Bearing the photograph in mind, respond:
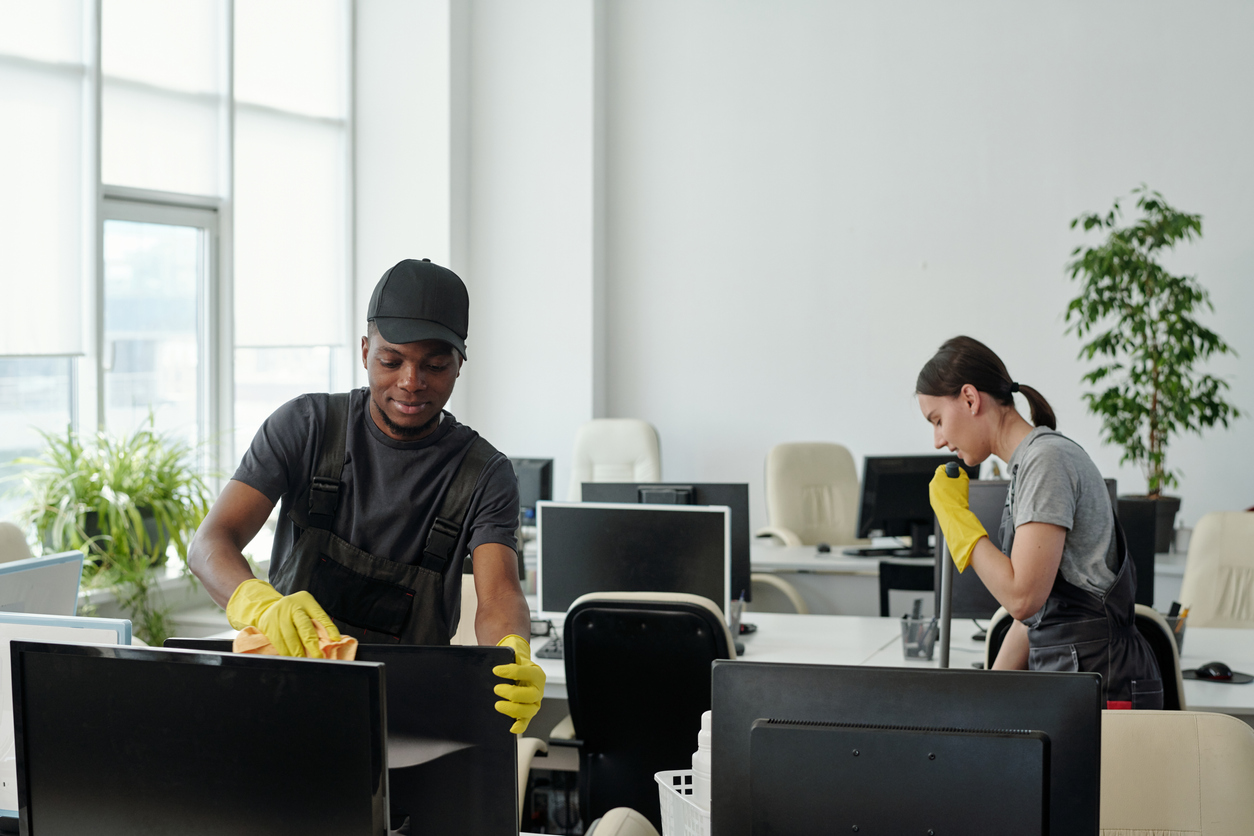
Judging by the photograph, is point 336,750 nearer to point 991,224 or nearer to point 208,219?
point 208,219

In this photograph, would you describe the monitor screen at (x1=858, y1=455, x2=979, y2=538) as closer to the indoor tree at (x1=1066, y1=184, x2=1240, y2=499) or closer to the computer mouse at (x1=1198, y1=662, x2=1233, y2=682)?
the indoor tree at (x1=1066, y1=184, x2=1240, y2=499)

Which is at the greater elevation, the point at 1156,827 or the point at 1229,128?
the point at 1229,128

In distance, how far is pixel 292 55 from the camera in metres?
5.80

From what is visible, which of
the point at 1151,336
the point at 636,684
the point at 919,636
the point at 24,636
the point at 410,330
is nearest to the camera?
the point at 24,636

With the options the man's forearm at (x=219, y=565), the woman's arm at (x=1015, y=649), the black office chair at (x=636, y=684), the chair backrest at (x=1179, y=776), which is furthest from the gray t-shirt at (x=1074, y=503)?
the man's forearm at (x=219, y=565)

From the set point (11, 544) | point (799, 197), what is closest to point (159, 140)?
point (11, 544)

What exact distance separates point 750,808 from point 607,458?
4686 mm

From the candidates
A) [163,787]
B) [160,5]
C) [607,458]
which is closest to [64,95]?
[160,5]

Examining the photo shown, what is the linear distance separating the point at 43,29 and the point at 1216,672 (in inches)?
A: 178

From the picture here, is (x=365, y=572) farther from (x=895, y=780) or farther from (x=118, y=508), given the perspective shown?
(x=118, y=508)

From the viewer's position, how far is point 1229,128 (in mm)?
5586

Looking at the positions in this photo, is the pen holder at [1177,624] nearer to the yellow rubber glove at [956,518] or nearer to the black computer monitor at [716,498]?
the yellow rubber glove at [956,518]

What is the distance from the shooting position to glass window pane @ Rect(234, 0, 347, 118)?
5445mm

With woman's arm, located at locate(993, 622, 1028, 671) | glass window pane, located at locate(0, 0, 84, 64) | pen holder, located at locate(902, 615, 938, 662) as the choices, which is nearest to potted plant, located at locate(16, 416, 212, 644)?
glass window pane, located at locate(0, 0, 84, 64)
